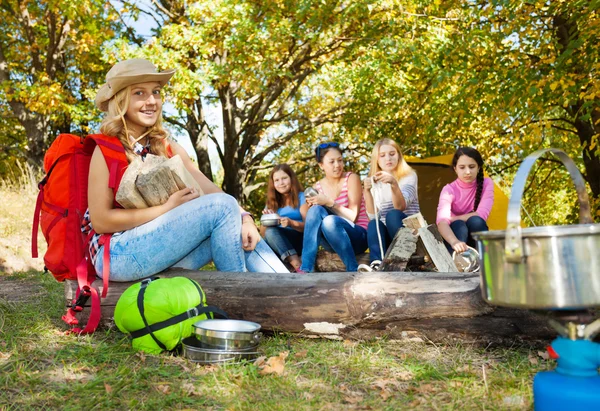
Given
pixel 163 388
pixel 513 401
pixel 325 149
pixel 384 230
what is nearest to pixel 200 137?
pixel 325 149

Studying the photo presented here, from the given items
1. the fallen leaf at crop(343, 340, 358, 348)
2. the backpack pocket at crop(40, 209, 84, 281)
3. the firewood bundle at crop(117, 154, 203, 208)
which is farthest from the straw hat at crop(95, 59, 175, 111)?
the fallen leaf at crop(343, 340, 358, 348)

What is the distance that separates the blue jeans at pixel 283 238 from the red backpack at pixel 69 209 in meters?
2.50

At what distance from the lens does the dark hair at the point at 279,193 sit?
19.0 ft

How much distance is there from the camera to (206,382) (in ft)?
7.73

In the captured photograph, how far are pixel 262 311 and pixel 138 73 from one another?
1.47 metres

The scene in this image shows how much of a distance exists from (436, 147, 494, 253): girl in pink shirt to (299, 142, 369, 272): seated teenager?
0.77 m

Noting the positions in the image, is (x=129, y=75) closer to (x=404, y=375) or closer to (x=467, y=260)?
(x=404, y=375)

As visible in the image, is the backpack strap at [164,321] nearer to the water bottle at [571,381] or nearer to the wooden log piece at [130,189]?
the wooden log piece at [130,189]

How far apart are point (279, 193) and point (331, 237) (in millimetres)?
1221

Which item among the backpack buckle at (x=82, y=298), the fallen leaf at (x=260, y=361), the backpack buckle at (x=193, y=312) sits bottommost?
the fallen leaf at (x=260, y=361)

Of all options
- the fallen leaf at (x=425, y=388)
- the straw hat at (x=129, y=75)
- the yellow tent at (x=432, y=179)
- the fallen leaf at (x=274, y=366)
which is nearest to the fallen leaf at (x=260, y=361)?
the fallen leaf at (x=274, y=366)

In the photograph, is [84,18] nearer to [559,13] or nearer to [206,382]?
[559,13]

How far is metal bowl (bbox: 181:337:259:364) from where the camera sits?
257 centimetres

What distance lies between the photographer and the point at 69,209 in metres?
3.23
